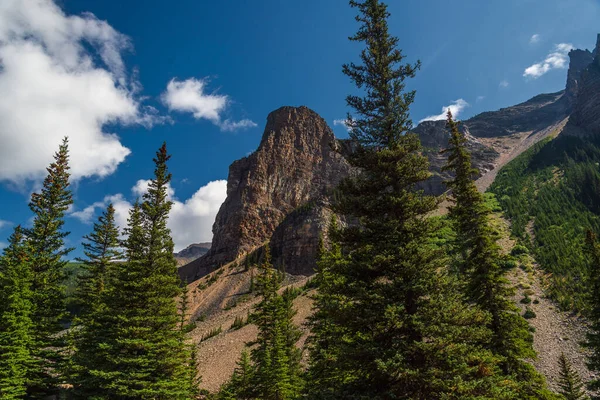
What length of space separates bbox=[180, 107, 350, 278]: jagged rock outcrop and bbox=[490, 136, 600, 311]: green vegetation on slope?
5868 centimetres

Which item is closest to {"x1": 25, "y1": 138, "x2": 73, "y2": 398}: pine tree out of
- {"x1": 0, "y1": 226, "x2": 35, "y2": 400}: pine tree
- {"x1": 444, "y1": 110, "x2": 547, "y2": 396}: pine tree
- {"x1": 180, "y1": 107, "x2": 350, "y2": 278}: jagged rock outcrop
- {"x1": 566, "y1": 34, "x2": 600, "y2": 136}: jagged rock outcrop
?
{"x1": 0, "y1": 226, "x2": 35, "y2": 400}: pine tree

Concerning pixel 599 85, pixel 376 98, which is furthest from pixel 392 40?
pixel 599 85

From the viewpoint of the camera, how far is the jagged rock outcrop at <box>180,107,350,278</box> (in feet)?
373

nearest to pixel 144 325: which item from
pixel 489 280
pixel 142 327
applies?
pixel 142 327

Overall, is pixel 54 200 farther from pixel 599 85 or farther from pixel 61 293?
pixel 599 85

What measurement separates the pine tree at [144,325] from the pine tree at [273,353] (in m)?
7.15

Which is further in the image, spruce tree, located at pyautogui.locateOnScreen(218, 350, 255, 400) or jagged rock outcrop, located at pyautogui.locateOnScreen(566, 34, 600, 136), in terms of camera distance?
jagged rock outcrop, located at pyautogui.locateOnScreen(566, 34, 600, 136)

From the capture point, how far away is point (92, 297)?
26.7m

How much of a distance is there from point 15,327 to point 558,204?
94321mm

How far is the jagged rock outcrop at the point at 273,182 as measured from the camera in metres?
114

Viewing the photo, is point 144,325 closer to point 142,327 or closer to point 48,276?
point 142,327

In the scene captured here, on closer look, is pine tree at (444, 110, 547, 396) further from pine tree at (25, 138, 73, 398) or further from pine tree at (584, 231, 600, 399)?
pine tree at (25, 138, 73, 398)

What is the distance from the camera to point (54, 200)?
26.0m

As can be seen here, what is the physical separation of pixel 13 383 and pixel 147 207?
12.2 m
